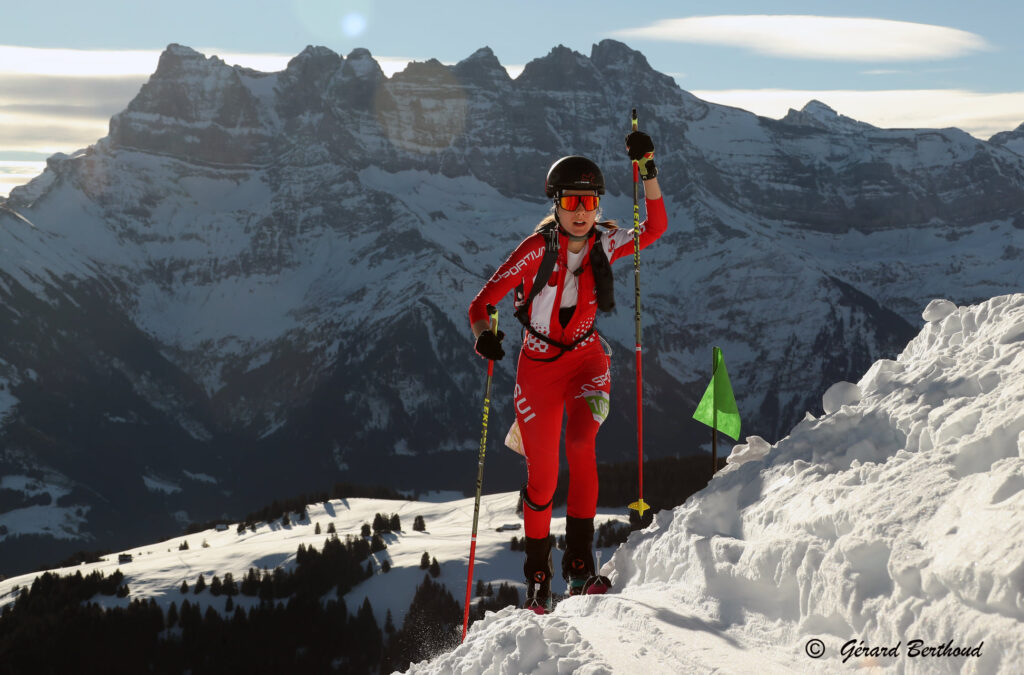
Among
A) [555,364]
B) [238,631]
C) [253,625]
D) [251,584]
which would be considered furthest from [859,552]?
[251,584]

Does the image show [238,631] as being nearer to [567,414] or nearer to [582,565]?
[582,565]

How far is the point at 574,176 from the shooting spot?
955 centimetres

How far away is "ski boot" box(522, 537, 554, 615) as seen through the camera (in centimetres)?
982

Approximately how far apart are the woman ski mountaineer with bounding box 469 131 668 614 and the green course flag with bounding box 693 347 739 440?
5.61 m

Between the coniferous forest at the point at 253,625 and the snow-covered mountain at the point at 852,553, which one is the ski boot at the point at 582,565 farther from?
the coniferous forest at the point at 253,625

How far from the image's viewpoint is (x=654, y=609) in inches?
326

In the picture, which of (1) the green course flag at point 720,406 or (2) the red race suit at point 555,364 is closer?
(2) the red race suit at point 555,364

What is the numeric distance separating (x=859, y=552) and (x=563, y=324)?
3.74m

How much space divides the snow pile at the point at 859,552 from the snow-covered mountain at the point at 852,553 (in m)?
0.02

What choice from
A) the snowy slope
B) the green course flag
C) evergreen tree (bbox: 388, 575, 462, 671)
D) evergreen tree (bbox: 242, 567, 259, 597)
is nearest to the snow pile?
the green course flag

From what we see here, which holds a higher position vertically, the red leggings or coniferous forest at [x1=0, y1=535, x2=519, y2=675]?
the red leggings

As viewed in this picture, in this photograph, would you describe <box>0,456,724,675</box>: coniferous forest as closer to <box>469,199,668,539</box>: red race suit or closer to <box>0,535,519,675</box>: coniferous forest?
<box>0,535,519,675</box>: coniferous forest

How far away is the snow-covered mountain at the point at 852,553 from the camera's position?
19.9 ft

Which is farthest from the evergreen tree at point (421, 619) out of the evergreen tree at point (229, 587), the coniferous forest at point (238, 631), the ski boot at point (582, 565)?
the ski boot at point (582, 565)
